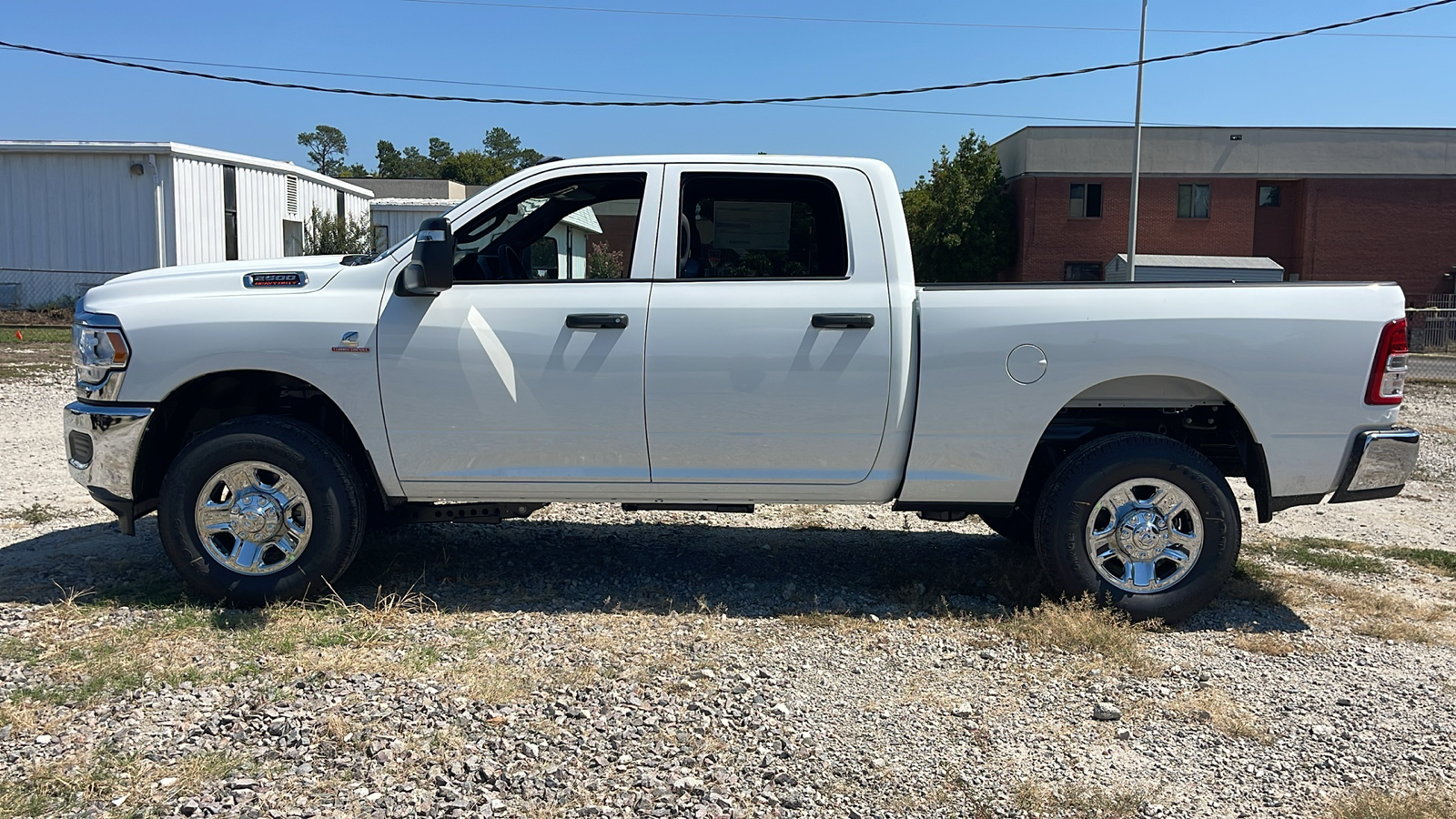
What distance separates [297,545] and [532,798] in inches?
88.3

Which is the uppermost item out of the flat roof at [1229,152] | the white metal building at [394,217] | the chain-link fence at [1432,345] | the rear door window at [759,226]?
the flat roof at [1229,152]

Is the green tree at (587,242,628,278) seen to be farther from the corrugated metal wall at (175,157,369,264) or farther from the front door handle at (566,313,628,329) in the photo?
the corrugated metal wall at (175,157,369,264)

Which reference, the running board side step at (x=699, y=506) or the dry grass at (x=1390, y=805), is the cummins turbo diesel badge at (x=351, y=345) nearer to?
the running board side step at (x=699, y=506)

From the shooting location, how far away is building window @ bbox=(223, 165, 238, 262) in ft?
81.9

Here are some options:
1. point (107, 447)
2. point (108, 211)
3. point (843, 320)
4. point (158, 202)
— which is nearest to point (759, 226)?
point (843, 320)

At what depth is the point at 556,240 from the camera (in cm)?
544

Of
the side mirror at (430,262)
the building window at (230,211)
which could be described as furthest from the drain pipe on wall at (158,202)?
the side mirror at (430,262)

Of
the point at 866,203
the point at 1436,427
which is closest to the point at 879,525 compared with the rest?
the point at 866,203

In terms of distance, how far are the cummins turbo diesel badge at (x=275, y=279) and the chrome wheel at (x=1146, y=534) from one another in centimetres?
378

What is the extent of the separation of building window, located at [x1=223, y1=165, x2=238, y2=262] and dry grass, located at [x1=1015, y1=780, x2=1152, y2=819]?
82.8 ft

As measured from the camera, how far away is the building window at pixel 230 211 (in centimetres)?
2495

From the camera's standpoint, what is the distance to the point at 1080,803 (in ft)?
10.8

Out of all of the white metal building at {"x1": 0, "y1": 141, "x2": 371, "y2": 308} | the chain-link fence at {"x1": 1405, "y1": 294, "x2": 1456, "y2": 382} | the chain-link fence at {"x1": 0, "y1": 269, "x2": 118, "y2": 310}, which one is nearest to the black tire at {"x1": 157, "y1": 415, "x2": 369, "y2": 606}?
the chain-link fence at {"x1": 1405, "y1": 294, "x2": 1456, "y2": 382}

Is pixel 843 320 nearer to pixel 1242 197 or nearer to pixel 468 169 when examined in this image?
pixel 1242 197
